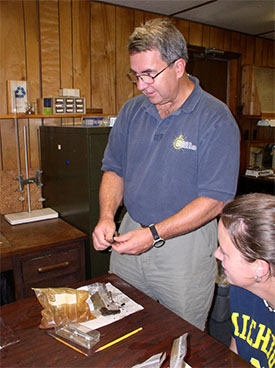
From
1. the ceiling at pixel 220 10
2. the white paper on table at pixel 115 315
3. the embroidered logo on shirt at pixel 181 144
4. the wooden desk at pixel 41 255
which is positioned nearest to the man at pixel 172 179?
the embroidered logo on shirt at pixel 181 144

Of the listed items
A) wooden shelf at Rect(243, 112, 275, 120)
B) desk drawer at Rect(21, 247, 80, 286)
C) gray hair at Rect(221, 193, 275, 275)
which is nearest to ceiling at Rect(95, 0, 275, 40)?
wooden shelf at Rect(243, 112, 275, 120)

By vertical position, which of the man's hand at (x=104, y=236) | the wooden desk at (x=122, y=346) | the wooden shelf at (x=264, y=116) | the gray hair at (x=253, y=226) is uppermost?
the wooden shelf at (x=264, y=116)

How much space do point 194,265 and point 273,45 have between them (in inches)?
141

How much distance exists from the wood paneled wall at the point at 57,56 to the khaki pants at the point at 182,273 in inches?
56.4

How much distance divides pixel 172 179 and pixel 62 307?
608 mm

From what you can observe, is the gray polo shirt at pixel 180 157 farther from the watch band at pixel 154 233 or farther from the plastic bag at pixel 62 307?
the plastic bag at pixel 62 307

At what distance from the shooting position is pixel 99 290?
115 cm

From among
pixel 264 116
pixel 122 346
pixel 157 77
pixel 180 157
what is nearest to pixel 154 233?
pixel 180 157

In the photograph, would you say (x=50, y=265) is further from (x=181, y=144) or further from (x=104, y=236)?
(x=181, y=144)

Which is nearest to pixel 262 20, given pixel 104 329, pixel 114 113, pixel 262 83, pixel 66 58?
pixel 262 83

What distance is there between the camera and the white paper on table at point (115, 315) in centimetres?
99

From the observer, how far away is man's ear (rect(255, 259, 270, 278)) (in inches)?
A: 31.7

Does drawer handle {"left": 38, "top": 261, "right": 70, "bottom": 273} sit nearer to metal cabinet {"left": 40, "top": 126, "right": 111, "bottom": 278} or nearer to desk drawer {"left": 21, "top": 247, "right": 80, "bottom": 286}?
→ desk drawer {"left": 21, "top": 247, "right": 80, "bottom": 286}

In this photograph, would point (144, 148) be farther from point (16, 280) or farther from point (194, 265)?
point (16, 280)
